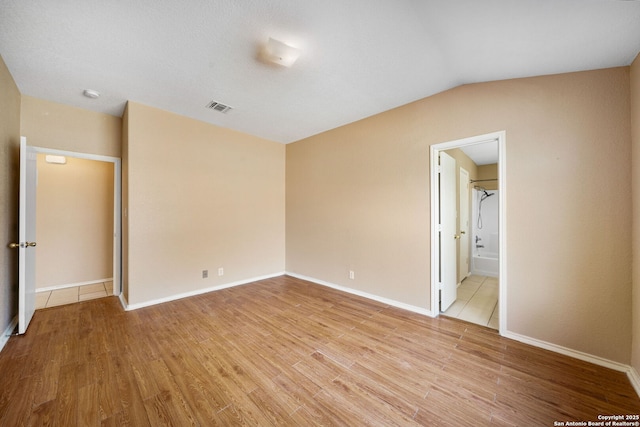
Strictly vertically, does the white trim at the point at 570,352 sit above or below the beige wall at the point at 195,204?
below

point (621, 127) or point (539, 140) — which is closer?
point (621, 127)

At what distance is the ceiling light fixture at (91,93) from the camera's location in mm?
2684

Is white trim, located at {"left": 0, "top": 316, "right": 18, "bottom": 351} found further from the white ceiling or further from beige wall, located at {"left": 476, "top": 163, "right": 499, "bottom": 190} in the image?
beige wall, located at {"left": 476, "top": 163, "right": 499, "bottom": 190}

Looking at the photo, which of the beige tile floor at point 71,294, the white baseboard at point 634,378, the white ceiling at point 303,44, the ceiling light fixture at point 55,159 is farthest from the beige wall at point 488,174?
the ceiling light fixture at point 55,159

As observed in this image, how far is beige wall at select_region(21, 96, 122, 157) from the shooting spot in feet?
9.33

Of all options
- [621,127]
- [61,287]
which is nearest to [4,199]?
[61,287]

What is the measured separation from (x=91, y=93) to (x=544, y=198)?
4902 mm

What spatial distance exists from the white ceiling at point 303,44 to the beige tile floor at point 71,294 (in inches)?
107

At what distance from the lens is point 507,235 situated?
2.33 meters

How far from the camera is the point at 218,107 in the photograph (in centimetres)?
315

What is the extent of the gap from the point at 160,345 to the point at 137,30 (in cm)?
269

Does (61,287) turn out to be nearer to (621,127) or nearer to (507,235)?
(507,235)

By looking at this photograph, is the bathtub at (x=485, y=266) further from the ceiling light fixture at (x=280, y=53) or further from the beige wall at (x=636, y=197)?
the ceiling light fixture at (x=280, y=53)

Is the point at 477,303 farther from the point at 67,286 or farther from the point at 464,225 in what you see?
the point at 67,286
